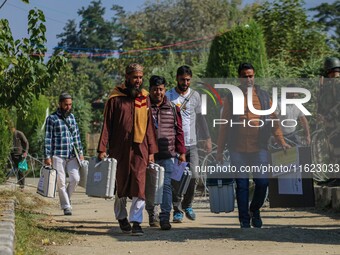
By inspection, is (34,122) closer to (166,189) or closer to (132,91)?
(166,189)

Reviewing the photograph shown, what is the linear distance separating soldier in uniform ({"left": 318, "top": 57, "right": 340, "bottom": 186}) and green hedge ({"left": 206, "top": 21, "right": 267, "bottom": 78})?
627 cm

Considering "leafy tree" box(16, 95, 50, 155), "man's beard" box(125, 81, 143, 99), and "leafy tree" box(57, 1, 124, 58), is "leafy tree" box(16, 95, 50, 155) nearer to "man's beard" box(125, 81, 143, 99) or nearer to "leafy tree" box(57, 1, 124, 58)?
"man's beard" box(125, 81, 143, 99)

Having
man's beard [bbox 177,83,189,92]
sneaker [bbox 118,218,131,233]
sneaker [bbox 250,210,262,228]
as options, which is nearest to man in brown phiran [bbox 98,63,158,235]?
sneaker [bbox 118,218,131,233]

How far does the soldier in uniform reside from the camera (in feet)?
42.5

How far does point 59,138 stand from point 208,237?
4.39 meters

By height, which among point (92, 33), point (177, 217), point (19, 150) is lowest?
point (177, 217)

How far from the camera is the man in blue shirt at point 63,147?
13.9 m

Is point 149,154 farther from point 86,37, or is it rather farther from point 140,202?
point 86,37

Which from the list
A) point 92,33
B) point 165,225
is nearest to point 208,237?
point 165,225

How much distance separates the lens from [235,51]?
2000cm

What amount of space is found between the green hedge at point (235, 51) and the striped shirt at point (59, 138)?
611 cm

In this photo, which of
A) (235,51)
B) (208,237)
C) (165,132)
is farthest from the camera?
(235,51)

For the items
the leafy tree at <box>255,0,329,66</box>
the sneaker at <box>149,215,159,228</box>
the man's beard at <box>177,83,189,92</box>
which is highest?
the leafy tree at <box>255,0,329,66</box>

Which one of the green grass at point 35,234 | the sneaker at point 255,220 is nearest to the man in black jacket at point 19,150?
the green grass at point 35,234
